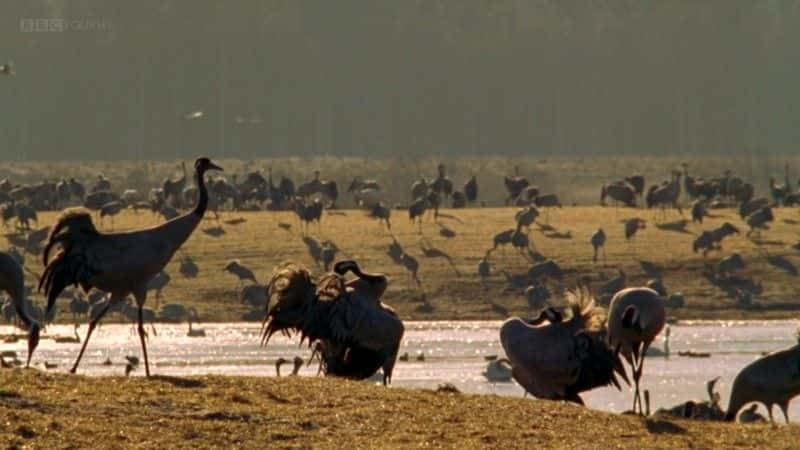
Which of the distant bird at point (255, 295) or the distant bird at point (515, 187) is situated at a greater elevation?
the distant bird at point (515, 187)

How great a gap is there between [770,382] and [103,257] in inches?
216

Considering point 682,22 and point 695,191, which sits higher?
point 682,22

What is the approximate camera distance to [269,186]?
53750 mm

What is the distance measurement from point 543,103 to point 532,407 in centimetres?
9267

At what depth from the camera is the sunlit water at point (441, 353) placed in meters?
27.5

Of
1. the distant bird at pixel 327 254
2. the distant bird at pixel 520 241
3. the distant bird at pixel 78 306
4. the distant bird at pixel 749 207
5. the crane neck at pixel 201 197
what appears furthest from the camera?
the distant bird at pixel 749 207

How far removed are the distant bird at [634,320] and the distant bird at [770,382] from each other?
1082 mm

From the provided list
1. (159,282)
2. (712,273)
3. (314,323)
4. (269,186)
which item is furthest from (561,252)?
(314,323)

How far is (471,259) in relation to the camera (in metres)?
42.0

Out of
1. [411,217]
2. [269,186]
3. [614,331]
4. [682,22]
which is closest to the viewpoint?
[614,331]

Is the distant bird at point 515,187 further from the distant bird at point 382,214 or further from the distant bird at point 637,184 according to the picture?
the distant bird at point 382,214

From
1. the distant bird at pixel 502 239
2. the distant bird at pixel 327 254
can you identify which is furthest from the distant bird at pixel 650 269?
the distant bird at pixel 327 254

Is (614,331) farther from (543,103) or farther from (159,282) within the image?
(543,103)

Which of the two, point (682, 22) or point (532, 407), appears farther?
point (682, 22)
